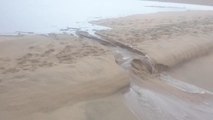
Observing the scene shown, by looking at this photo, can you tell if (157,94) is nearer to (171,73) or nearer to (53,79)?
(171,73)

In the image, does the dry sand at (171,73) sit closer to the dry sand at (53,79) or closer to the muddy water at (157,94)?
the muddy water at (157,94)

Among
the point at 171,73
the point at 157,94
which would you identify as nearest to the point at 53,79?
the point at 157,94

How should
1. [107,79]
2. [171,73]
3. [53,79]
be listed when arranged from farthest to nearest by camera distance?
[171,73]
[107,79]
[53,79]

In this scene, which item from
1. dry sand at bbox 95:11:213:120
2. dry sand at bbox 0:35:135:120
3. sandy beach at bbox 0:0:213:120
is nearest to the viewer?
dry sand at bbox 0:35:135:120

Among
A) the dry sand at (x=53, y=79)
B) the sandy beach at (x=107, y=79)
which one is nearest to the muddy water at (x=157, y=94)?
the sandy beach at (x=107, y=79)

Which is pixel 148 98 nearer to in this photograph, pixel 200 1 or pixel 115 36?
pixel 115 36

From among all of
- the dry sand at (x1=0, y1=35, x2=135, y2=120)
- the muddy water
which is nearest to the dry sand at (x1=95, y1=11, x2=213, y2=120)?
the muddy water

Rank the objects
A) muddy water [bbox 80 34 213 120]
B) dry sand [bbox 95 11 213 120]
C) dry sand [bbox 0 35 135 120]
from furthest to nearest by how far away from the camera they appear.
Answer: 1. dry sand [bbox 95 11 213 120]
2. muddy water [bbox 80 34 213 120]
3. dry sand [bbox 0 35 135 120]

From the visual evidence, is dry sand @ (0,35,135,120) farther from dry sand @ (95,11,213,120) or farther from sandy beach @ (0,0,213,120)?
dry sand @ (95,11,213,120)

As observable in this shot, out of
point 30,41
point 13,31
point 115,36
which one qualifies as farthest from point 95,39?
point 13,31

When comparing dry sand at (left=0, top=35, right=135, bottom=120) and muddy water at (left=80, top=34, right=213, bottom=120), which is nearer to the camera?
dry sand at (left=0, top=35, right=135, bottom=120)
